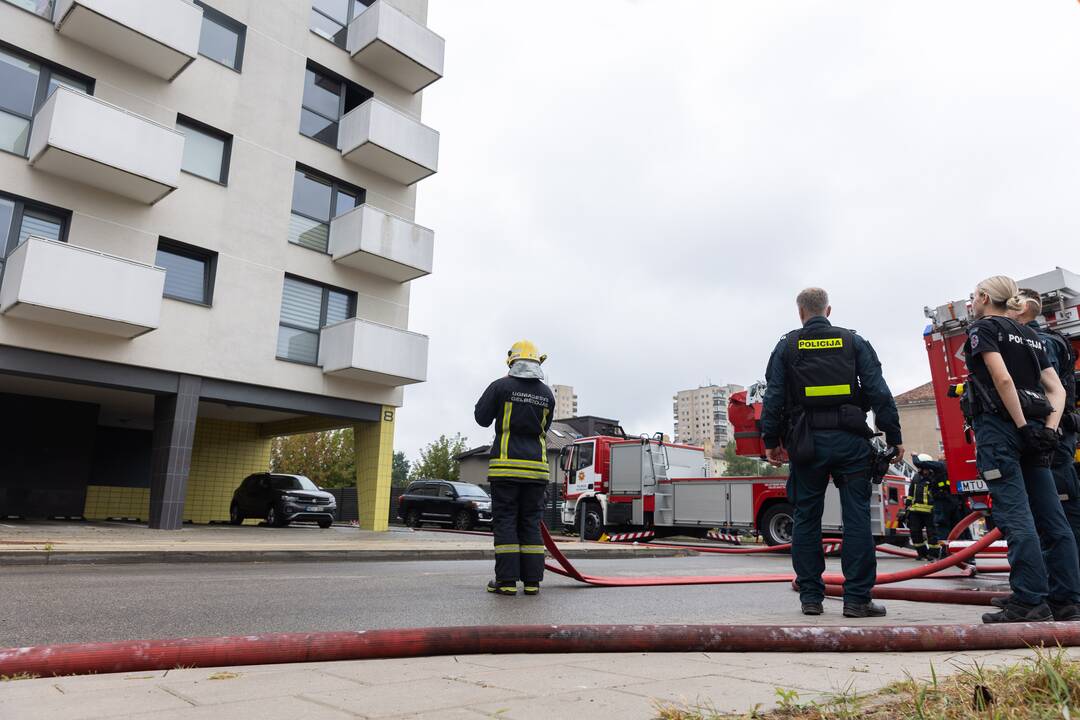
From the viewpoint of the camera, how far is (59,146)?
13.0m

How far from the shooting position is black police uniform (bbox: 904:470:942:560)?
36.8 feet

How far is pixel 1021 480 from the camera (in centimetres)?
439

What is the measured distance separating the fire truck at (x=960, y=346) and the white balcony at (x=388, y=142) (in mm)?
12840

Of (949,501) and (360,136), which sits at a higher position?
(360,136)

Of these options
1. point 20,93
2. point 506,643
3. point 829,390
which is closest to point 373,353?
point 20,93

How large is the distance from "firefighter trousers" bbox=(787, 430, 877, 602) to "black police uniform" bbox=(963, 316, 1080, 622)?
26.1 inches

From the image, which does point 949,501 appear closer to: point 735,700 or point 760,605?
point 760,605

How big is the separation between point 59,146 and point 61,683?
13.0 m

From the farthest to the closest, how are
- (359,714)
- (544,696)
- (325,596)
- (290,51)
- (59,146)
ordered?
1. (290,51)
2. (59,146)
3. (325,596)
4. (544,696)
5. (359,714)

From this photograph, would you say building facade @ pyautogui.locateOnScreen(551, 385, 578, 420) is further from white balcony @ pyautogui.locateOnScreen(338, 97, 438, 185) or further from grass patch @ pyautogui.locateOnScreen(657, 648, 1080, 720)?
grass patch @ pyautogui.locateOnScreen(657, 648, 1080, 720)

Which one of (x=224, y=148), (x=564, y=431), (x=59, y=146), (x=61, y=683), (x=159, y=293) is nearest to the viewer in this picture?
(x=61, y=683)

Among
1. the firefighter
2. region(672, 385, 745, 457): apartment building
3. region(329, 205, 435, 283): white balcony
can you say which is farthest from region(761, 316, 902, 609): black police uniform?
region(672, 385, 745, 457): apartment building

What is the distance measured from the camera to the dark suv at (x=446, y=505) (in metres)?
23.5

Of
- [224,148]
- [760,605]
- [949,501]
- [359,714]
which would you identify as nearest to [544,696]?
[359,714]
